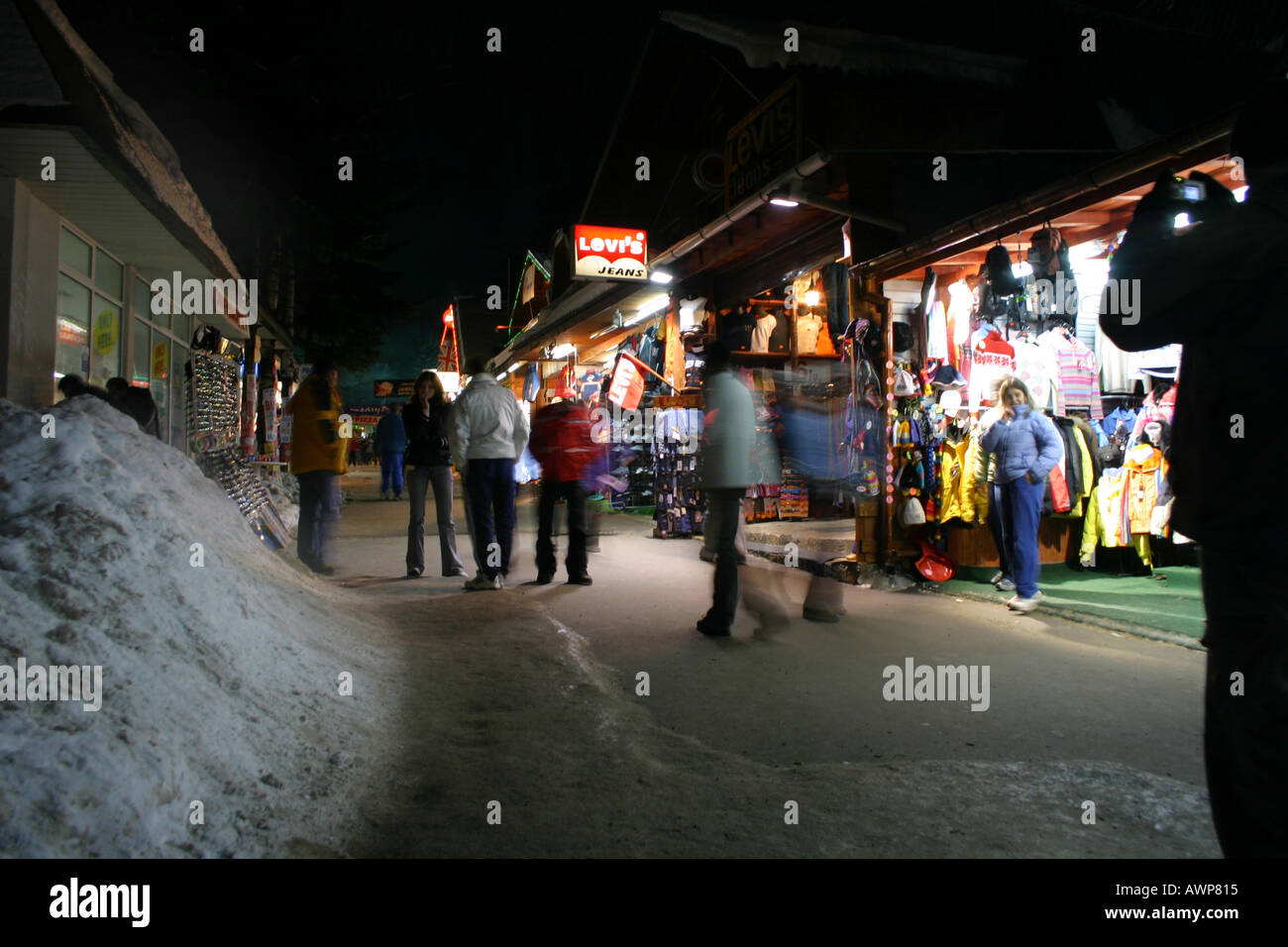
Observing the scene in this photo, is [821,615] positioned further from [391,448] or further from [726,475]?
[391,448]

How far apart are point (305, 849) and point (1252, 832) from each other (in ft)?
9.43

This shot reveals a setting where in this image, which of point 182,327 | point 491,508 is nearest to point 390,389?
point 182,327

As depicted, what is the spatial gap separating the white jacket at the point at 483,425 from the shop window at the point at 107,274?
18.8 feet

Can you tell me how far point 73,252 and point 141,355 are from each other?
353 cm

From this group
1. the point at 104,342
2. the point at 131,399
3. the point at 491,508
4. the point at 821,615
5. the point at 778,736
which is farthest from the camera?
the point at 104,342

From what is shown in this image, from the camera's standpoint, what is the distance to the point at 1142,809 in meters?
3.05

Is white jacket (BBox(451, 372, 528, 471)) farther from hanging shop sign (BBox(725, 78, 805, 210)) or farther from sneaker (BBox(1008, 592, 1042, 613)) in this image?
sneaker (BBox(1008, 592, 1042, 613))

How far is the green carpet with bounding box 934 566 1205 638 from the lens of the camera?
650cm

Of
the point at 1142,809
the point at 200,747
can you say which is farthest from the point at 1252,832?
the point at 200,747

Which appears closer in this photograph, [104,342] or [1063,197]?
[1063,197]

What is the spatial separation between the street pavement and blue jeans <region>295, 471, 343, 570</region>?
185cm

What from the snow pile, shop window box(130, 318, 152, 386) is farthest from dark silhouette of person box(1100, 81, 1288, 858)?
shop window box(130, 318, 152, 386)

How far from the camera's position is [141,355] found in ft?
39.4
